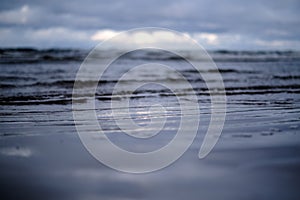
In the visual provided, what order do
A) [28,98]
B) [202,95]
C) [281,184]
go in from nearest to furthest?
1. [281,184]
2. [28,98]
3. [202,95]

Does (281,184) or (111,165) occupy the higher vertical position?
(111,165)

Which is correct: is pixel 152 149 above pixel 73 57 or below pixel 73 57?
below

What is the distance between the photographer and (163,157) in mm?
4480

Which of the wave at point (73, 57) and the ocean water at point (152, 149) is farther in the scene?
the wave at point (73, 57)

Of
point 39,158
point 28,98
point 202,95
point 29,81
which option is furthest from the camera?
point 29,81

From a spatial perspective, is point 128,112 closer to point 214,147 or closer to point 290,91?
point 214,147

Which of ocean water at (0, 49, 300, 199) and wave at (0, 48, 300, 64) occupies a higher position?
wave at (0, 48, 300, 64)

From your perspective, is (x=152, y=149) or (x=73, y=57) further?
(x=73, y=57)

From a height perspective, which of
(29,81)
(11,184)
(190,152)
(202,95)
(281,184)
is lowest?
(281,184)

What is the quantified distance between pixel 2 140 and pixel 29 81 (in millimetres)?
8483

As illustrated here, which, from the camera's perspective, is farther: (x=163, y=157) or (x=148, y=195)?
(x=163, y=157)

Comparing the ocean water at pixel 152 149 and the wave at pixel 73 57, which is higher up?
the wave at pixel 73 57

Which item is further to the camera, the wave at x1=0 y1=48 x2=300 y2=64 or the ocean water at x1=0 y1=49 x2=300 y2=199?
the wave at x1=0 y1=48 x2=300 y2=64

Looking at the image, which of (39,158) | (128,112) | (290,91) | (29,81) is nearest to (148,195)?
(39,158)
